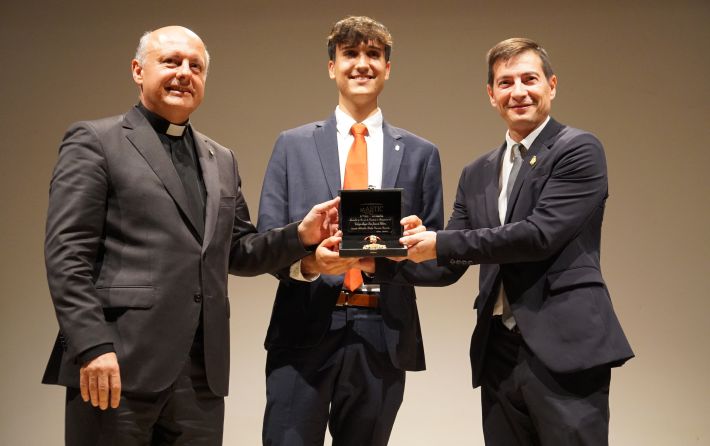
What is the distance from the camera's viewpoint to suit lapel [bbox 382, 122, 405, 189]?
9.46 feet

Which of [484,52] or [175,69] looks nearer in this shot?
[175,69]

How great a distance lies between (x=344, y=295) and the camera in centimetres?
282

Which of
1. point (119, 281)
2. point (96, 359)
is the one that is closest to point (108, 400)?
point (96, 359)

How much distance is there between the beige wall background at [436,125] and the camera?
183 inches

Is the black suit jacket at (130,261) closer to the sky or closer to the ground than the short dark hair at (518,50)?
closer to the ground

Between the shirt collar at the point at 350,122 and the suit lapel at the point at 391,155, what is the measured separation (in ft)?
0.11

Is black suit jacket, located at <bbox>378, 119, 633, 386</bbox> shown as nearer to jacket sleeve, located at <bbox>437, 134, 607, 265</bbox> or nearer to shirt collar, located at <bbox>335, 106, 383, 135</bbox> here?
jacket sleeve, located at <bbox>437, 134, 607, 265</bbox>

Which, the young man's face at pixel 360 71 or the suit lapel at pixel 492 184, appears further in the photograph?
the young man's face at pixel 360 71

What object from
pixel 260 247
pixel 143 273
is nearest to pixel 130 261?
pixel 143 273

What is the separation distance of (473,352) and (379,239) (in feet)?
1.70

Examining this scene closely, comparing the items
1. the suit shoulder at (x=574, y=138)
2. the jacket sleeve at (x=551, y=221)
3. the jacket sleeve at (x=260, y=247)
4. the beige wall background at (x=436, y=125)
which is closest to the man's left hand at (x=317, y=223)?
the jacket sleeve at (x=260, y=247)

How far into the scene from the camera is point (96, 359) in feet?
7.16

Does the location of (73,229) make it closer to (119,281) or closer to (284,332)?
(119,281)

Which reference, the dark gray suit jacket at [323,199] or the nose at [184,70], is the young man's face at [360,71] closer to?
the dark gray suit jacket at [323,199]
